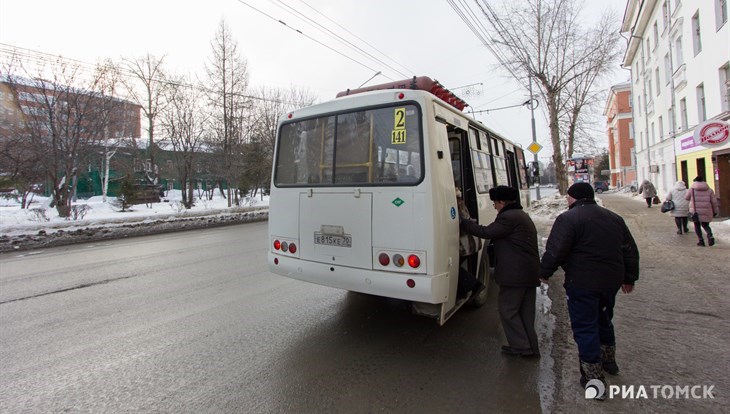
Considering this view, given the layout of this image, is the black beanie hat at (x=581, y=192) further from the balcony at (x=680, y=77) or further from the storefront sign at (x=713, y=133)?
the balcony at (x=680, y=77)

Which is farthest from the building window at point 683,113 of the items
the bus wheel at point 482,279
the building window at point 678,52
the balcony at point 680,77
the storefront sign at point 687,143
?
the bus wheel at point 482,279

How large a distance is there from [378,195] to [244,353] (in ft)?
7.19

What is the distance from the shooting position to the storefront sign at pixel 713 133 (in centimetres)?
1117

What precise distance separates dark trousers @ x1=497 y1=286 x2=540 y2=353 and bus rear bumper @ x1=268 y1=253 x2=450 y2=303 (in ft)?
2.07

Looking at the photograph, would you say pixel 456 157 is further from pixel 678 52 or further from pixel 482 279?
pixel 678 52

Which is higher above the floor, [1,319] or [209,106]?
[209,106]

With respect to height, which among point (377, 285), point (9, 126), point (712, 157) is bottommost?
point (377, 285)

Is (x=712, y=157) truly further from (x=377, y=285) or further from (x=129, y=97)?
(x=129, y=97)

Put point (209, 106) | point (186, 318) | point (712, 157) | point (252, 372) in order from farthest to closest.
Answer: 1. point (209, 106)
2. point (712, 157)
3. point (186, 318)
4. point (252, 372)

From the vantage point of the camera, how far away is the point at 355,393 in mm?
3129

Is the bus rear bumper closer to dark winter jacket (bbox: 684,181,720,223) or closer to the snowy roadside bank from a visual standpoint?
dark winter jacket (bbox: 684,181,720,223)

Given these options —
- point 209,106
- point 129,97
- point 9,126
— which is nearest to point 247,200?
point 209,106

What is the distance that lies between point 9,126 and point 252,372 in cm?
2072

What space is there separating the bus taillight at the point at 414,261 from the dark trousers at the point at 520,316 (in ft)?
3.09
